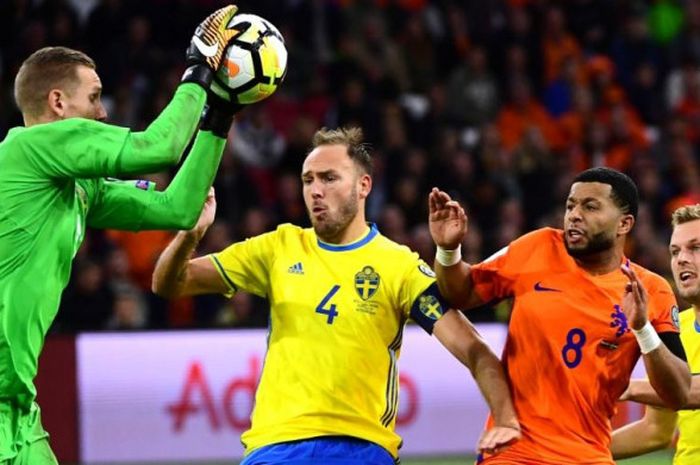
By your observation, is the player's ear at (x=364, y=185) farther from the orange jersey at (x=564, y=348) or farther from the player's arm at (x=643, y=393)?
the player's arm at (x=643, y=393)

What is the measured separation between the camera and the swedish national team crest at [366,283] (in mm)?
6457

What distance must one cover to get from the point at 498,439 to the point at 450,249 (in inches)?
34.3

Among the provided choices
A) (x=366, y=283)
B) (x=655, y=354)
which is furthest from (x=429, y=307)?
(x=655, y=354)

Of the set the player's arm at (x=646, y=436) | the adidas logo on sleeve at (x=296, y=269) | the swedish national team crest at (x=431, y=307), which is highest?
the adidas logo on sleeve at (x=296, y=269)

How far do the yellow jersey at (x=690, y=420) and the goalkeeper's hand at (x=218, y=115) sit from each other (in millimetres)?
2640

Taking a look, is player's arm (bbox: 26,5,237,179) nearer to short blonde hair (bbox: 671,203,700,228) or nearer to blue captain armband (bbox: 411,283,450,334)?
blue captain armband (bbox: 411,283,450,334)

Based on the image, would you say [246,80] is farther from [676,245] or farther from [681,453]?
[681,453]

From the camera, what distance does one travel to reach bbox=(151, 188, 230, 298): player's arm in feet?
21.1

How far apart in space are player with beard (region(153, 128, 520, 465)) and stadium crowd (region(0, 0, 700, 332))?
5908mm

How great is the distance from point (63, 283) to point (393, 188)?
Result: 9.15m

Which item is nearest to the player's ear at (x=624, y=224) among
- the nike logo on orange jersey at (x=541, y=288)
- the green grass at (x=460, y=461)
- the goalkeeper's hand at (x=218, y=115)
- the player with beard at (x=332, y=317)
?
the nike logo on orange jersey at (x=541, y=288)

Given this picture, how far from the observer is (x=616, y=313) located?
6.30m

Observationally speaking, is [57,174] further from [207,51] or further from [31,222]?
[207,51]

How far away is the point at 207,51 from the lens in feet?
18.5
